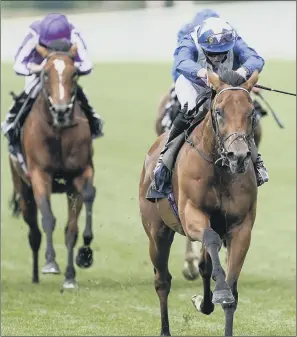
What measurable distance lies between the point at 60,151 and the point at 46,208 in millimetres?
570

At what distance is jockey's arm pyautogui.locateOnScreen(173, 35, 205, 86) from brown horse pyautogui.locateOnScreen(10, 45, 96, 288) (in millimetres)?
2885

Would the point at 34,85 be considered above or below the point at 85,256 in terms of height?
above

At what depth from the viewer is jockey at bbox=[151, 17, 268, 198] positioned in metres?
7.80

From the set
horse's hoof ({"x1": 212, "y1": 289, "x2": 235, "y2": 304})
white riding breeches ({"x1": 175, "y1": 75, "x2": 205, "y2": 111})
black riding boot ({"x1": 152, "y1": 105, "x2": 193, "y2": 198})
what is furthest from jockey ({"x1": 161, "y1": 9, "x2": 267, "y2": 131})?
horse's hoof ({"x1": 212, "y1": 289, "x2": 235, "y2": 304})

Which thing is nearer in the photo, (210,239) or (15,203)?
(210,239)

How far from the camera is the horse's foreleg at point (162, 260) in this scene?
8719 millimetres

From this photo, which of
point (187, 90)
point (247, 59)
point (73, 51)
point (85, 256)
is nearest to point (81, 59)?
point (73, 51)

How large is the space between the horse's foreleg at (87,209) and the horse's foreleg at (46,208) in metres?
0.25

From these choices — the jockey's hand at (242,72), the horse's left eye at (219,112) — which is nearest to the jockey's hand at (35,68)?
the jockey's hand at (242,72)

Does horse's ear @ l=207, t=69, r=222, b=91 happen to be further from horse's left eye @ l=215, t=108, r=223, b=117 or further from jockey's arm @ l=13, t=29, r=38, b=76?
jockey's arm @ l=13, t=29, r=38, b=76

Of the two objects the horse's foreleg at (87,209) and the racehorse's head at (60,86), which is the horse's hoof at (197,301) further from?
the racehorse's head at (60,86)

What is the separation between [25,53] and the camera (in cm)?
1196

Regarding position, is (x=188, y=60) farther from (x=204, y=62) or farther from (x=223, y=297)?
(x=223, y=297)

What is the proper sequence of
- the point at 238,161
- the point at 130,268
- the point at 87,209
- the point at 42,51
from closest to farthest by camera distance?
the point at 238,161 → the point at 87,209 → the point at 42,51 → the point at 130,268
